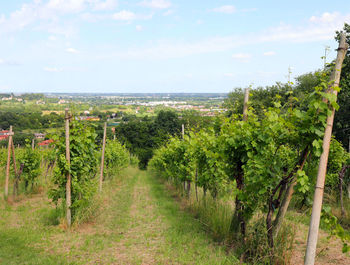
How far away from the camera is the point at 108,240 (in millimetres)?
5797

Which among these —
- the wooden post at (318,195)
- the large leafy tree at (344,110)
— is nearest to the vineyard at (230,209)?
the wooden post at (318,195)

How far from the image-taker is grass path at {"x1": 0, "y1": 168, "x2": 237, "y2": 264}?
15.3ft

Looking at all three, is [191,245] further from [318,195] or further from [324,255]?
[318,195]

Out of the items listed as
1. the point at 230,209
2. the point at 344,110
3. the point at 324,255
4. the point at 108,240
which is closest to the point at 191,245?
the point at 230,209

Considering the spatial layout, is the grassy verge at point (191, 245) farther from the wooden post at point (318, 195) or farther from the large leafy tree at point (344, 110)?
the large leafy tree at point (344, 110)

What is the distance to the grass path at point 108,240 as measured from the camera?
15.3 ft

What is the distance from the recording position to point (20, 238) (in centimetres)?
550

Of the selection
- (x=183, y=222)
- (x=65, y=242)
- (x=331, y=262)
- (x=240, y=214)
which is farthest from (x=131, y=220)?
(x=331, y=262)

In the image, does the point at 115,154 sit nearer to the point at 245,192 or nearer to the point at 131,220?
the point at 131,220

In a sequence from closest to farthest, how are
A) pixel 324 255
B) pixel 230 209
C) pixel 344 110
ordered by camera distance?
pixel 324 255
pixel 230 209
pixel 344 110

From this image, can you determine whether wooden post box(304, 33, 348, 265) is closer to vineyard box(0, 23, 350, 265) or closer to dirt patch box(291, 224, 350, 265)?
vineyard box(0, 23, 350, 265)

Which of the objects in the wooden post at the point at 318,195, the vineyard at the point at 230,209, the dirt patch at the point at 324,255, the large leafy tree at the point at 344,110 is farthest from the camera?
→ the large leafy tree at the point at 344,110

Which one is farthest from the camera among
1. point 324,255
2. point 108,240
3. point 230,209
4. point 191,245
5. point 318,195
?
point 230,209

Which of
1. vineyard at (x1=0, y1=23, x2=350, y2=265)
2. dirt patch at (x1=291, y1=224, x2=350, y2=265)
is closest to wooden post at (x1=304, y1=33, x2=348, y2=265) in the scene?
vineyard at (x1=0, y1=23, x2=350, y2=265)
